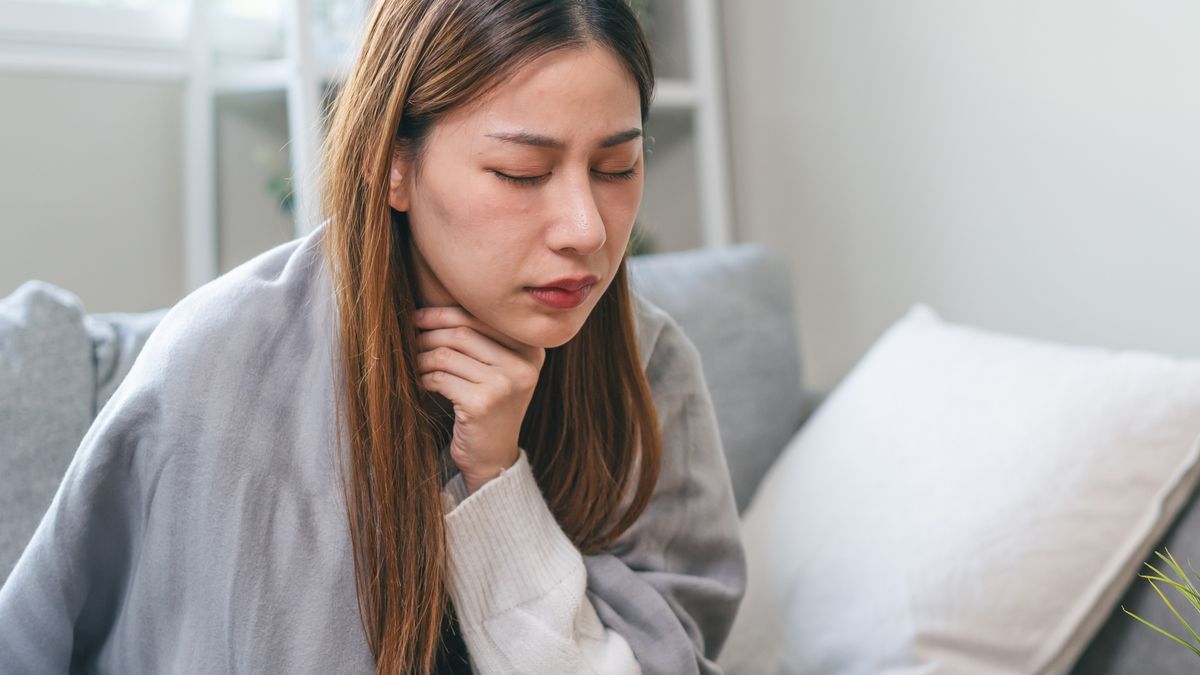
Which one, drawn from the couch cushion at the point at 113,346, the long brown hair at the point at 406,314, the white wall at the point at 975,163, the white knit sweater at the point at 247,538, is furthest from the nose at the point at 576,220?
the white wall at the point at 975,163

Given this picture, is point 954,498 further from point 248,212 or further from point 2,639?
point 248,212

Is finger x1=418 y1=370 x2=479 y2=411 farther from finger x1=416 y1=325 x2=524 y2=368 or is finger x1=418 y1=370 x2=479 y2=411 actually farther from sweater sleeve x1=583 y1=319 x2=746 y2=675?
sweater sleeve x1=583 y1=319 x2=746 y2=675

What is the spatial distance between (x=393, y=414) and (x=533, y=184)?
0.83ft

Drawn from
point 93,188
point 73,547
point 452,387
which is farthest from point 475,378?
point 93,188

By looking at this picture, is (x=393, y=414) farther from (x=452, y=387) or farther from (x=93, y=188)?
(x=93, y=188)

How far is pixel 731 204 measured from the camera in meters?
2.51

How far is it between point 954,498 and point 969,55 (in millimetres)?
905

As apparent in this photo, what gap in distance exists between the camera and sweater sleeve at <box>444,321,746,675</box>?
105 cm

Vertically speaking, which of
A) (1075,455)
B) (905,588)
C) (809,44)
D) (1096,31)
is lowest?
(905,588)

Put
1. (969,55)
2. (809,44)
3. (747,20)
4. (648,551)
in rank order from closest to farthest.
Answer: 1. (648,551)
2. (969,55)
3. (809,44)
4. (747,20)

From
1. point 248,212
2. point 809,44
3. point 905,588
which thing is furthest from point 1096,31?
point 248,212

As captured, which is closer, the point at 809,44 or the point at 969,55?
the point at 969,55

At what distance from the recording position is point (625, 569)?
115 cm

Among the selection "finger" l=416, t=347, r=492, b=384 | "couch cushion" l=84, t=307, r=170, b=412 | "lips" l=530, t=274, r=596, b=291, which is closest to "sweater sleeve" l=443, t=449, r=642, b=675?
"finger" l=416, t=347, r=492, b=384
